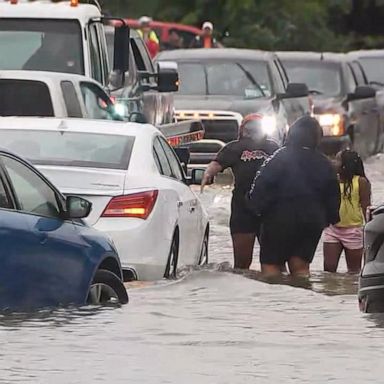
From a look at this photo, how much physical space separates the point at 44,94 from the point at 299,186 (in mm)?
4435

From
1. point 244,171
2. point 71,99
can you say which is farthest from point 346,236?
point 71,99

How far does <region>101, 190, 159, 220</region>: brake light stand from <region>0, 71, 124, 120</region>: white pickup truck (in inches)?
182

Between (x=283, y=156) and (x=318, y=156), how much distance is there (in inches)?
10.9

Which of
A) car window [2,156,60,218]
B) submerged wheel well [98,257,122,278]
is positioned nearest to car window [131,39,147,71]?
submerged wheel well [98,257,122,278]

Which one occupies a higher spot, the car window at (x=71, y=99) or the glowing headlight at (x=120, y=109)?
the car window at (x=71, y=99)

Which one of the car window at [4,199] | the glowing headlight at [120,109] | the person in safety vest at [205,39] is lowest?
the person in safety vest at [205,39]

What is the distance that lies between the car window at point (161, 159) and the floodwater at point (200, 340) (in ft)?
3.93

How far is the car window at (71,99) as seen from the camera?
18.3m

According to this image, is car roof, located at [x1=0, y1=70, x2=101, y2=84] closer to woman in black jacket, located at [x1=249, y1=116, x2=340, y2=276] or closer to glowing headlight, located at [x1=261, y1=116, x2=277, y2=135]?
woman in black jacket, located at [x1=249, y1=116, x2=340, y2=276]

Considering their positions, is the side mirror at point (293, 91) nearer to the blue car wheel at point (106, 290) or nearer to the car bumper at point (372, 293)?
the blue car wheel at point (106, 290)

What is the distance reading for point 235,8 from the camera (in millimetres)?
41062

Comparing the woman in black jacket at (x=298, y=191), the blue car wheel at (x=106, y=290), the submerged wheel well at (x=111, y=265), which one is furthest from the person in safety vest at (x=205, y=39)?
the blue car wheel at (x=106, y=290)

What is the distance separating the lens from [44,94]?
18.3 m

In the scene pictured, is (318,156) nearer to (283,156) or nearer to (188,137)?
(283,156)
